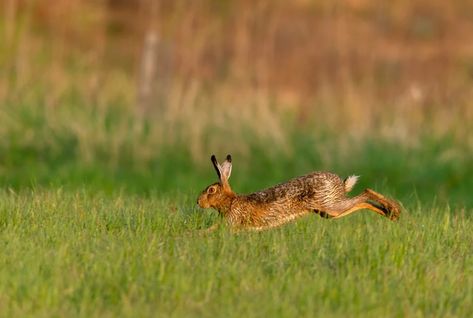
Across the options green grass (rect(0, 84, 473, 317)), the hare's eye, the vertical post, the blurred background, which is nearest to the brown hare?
the hare's eye

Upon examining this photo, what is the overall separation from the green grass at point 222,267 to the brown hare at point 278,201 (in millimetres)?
138

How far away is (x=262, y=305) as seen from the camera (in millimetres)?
5469

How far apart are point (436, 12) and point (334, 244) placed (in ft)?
67.4

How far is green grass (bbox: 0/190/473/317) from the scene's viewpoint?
18.1ft

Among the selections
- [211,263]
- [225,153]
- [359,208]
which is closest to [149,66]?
[225,153]

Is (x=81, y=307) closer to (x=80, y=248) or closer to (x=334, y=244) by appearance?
(x=80, y=248)

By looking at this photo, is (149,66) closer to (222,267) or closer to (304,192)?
(304,192)

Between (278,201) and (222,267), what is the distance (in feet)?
5.34

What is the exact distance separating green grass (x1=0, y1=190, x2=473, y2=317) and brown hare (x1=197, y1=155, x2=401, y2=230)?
14cm

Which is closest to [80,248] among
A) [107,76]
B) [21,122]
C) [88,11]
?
[21,122]

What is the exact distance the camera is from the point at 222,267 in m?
6.04

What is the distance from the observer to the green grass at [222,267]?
5.53 metres

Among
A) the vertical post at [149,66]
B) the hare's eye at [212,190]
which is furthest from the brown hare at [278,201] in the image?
the vertical post at [149,66]

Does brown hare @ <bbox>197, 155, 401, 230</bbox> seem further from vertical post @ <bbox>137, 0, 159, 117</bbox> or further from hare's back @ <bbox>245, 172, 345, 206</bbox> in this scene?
vertical post @ <bbox>137, 0, 159, 117</bbox>
